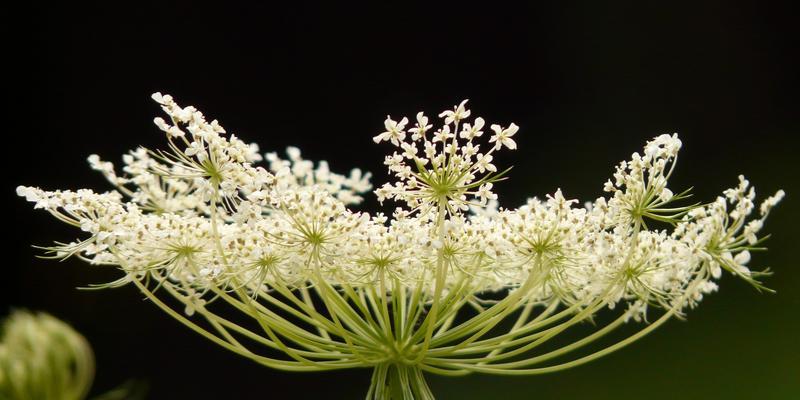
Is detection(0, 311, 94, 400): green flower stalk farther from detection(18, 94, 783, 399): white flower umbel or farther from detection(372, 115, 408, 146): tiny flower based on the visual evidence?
detection(372, 115, 408, 146): tiny flower

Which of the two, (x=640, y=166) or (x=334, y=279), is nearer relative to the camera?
(x=640, y=166)

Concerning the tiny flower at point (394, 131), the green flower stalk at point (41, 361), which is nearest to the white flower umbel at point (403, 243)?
the tiny flower at point (394, 131)

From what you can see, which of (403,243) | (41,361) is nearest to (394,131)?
(403,243)

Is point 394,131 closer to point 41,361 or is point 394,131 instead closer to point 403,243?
point 403,243

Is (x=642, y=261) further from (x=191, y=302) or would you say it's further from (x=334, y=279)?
(x=191, y=302)

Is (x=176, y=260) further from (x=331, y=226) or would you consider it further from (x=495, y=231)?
(x=495, y=231)

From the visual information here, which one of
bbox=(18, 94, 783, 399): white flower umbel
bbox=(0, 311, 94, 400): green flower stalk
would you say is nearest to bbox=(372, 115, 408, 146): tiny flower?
bbox=(18, 94, 783, 399): white flower umbel

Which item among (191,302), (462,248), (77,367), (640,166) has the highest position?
(640,166)

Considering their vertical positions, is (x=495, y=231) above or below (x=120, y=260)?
above

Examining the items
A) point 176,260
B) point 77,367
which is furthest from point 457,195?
point 77,367
